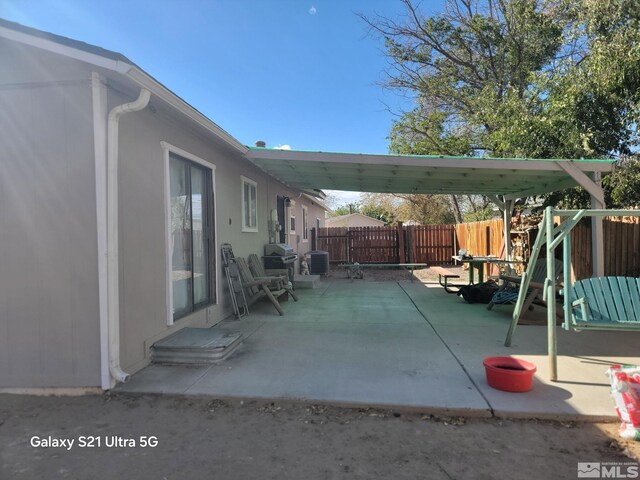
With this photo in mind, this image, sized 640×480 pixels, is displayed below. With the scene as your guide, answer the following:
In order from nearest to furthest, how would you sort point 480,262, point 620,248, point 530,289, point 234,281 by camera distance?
point 530,289 → point 234,281 → point 620,248 → point 480,262

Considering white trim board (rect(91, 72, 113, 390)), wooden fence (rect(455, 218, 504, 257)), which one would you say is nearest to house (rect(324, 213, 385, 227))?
wooden fence (rect(455, 218, 504, 257))

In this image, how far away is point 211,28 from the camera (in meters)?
7.72

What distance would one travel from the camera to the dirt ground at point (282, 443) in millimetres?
2354

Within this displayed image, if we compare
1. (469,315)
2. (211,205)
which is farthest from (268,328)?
(469,315)

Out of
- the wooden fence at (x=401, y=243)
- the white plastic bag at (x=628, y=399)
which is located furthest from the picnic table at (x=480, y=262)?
the white plastic bag at (x=628, y=399)

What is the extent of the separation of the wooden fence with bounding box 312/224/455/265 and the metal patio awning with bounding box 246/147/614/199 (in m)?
6.32

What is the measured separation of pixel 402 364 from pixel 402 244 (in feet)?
39.1

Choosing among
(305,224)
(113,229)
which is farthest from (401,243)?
(113,229)

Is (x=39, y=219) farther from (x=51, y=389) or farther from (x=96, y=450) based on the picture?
(x=96, y=450)

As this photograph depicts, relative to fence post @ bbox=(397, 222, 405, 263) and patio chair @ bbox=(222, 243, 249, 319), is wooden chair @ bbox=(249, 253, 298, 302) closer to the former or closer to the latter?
patio chair @ bbox=(222, 243, 249, 319)

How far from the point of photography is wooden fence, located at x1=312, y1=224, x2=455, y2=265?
15.7 m

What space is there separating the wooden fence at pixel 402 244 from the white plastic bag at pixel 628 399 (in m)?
13.0

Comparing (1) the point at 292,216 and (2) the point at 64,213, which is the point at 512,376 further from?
(1) the point at 292,216

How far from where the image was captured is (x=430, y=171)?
6977 mm
